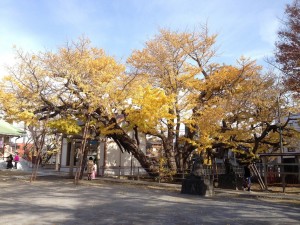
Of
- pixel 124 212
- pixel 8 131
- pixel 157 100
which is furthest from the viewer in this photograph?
pixel 8 131

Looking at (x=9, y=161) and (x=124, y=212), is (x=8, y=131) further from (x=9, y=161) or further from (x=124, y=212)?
Answer: (x=124, y=212)

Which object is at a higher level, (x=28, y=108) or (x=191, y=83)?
(x=191, y=83)

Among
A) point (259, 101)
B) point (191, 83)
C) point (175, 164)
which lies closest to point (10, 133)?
point (175, 164)

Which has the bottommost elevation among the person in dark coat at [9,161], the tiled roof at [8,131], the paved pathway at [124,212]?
the paved pathway at [124,212]

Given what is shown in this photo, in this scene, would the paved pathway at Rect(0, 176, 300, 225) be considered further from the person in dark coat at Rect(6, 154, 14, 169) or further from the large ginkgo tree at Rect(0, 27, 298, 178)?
the person in dark coat at Rect(6, 154, 14, 169)

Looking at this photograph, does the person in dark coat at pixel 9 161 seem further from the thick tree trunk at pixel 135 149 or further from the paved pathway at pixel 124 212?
the paved pathway at pixel 124 212

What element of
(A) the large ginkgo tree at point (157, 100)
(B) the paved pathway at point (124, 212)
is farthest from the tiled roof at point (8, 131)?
(B) the paved pathway at point (124, 212)

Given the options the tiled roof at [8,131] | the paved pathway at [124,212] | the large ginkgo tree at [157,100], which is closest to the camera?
the paved pathway at [124,212]

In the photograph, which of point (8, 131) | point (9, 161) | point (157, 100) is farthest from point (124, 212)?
point (8, 131)

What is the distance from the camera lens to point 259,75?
2064 cm

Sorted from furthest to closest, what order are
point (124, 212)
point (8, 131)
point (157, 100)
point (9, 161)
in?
point (8, 131)
point (9, 161)
point (157, 100)
point (124, 212)

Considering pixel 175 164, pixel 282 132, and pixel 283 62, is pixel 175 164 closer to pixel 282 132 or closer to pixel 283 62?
pixel 282 132

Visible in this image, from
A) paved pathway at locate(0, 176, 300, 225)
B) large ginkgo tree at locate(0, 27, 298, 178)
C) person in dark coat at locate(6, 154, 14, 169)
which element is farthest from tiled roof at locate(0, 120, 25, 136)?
paved pathway at locate(0, 176, 300, 225)

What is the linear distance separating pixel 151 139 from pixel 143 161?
893 centimetres
